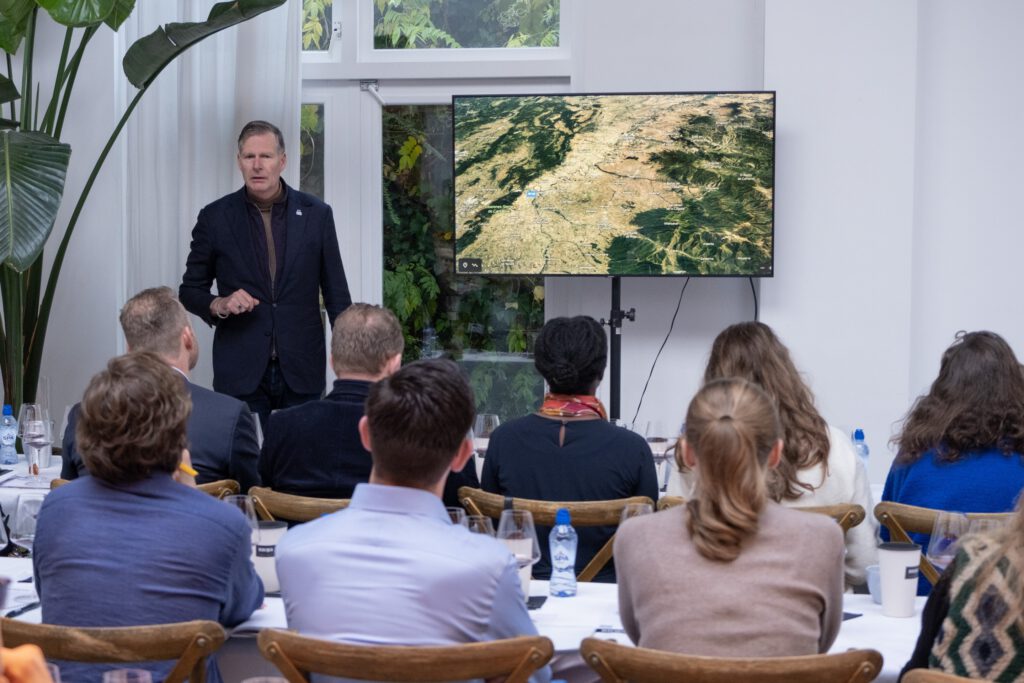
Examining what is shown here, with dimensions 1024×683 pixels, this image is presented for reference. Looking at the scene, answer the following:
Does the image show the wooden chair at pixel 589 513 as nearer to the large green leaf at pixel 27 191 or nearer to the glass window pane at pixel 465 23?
the large green leaf at pixel 27 191

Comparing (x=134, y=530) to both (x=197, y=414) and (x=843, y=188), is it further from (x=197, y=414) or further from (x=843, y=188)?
(x=843, y=188)

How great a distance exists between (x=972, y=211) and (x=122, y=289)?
3.99m

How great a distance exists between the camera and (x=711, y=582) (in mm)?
2100

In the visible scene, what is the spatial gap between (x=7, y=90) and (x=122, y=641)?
3.83 m

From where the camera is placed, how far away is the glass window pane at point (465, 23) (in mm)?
6254

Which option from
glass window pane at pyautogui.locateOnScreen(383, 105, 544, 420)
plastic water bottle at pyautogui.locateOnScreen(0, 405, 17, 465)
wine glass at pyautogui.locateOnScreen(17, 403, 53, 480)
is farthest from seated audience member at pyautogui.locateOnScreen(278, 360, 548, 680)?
glass window pane at pyautogui.locateOnScreen(383, 105, 544, 420)

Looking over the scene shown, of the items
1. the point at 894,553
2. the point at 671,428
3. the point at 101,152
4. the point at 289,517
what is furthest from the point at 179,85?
the point at 894,553

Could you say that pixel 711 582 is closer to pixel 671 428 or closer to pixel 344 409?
pixel 344 409

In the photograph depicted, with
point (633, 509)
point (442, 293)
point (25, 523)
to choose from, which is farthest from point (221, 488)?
point (442, 293)

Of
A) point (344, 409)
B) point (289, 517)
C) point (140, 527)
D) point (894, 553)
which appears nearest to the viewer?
point (140, 527)

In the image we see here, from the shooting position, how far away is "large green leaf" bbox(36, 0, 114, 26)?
4.98 metres

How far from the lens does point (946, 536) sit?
2545 millimetres

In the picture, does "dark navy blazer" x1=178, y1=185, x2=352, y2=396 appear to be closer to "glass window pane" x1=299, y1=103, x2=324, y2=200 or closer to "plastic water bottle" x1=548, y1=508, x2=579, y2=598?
"glass window pane" x1=299, y1=103, x2=324, y2=200

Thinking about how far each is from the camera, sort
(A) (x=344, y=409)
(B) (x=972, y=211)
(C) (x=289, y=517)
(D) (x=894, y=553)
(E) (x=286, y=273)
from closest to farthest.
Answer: (D) (x=894, y=553) → (C) (x=289, y=517) → (A) (x=344, y=409) → (E) (x=286, y=273) → (B) (x=972, y=211)
